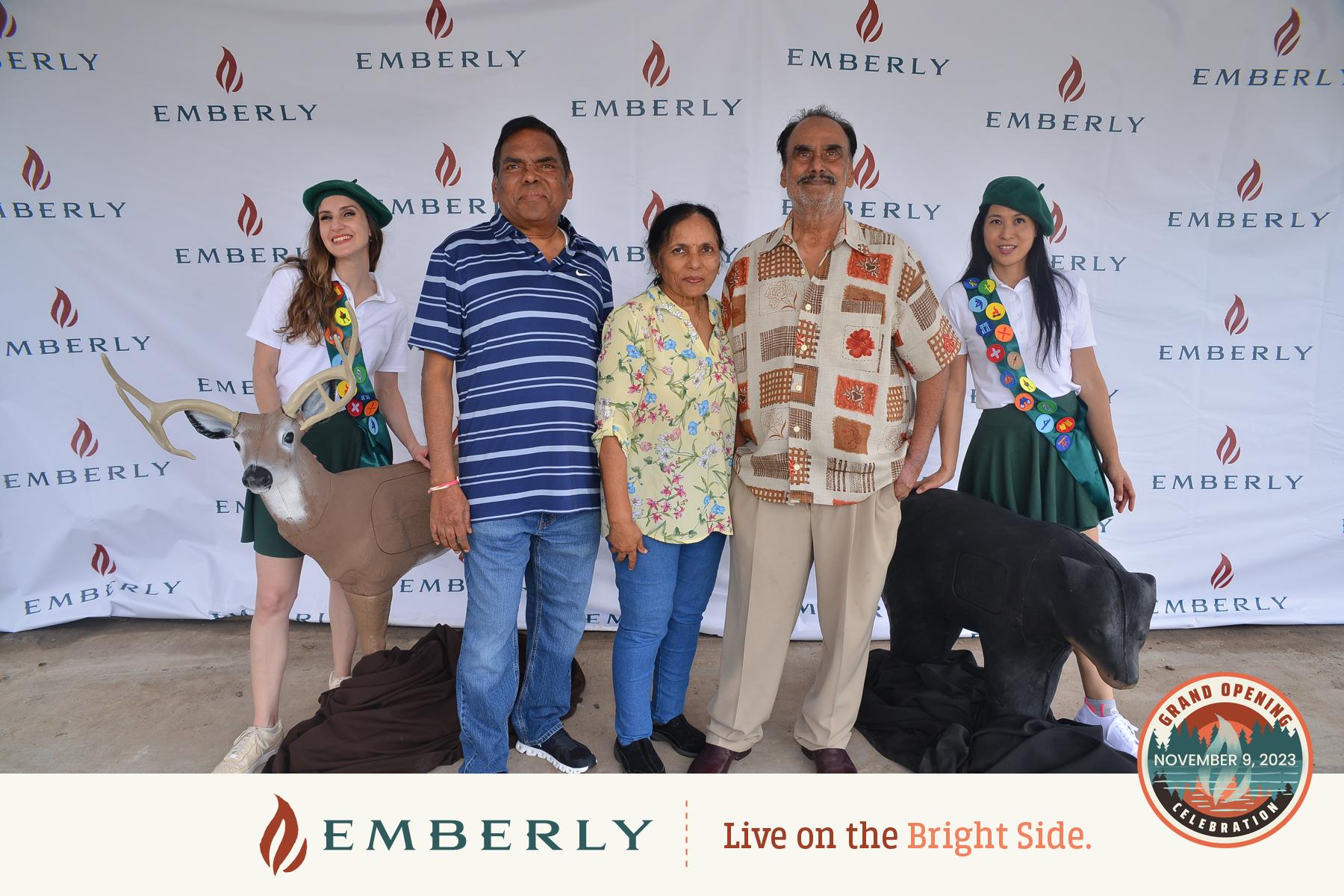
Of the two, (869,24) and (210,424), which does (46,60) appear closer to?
(210,424)

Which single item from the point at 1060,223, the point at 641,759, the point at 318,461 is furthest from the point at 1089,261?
the point at 318,461

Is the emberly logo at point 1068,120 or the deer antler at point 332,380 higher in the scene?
the emberly logo at point 1068,120

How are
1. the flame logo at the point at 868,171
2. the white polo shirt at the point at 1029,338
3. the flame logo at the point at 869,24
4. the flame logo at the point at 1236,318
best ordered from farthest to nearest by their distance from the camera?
the flame logo at the point at 1236,318, the flame logo at the point at 868,171, the flame logo at the point at 869,24, the white polo shirt at the point at 1029,338

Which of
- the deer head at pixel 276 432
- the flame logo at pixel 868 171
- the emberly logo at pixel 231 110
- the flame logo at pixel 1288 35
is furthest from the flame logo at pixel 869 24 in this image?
the deer head at pixel 276 432

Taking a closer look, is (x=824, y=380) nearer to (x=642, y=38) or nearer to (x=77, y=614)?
(x=642, y=38)

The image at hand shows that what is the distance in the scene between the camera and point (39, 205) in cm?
362

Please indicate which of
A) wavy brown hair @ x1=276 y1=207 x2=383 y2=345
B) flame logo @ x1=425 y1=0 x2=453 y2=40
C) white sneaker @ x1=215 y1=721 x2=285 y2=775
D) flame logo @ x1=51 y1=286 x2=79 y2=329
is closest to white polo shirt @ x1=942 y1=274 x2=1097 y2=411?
wavy brown hair @ x1=276 y1=207 x2=383 y2=345

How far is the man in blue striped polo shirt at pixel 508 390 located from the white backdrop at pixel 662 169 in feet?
4.79

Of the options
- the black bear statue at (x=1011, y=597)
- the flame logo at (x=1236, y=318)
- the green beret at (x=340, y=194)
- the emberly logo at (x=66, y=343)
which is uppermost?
the green beret at (x=340, y=194)

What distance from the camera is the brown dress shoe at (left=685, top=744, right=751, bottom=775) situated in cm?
254

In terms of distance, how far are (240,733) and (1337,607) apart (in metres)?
4.90

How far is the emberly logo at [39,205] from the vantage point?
3.61 m

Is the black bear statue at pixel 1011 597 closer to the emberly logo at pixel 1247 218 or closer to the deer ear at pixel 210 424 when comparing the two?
the emberly logo at pixel 1247 218

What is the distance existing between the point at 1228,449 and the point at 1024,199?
2.13 meters
